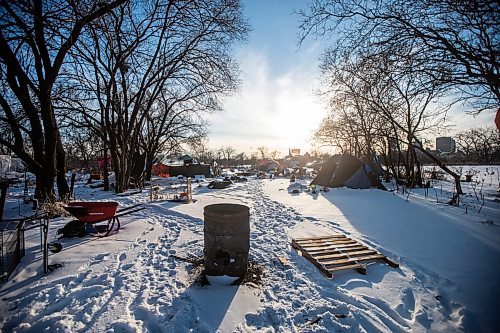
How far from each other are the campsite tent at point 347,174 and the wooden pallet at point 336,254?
40.6ft

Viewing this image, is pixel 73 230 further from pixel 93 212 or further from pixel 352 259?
pixel 352 259

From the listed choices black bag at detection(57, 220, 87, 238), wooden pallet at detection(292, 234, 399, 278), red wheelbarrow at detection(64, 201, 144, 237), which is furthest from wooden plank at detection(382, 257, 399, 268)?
black bag at detection(57, 220, 87, 238)

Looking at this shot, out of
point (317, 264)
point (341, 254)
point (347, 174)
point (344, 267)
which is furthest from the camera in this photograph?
point (347, 174)

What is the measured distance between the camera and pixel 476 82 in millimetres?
6000

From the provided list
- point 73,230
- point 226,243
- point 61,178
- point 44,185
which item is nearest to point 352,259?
point 226,243

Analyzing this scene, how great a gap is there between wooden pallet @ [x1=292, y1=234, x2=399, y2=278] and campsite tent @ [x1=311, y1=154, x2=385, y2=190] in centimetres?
1238

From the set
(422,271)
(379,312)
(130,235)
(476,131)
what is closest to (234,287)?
(379,312)

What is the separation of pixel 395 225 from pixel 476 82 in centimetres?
420

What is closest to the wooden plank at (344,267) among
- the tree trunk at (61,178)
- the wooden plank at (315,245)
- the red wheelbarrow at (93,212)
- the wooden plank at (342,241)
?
the wooden plank at (315,245)

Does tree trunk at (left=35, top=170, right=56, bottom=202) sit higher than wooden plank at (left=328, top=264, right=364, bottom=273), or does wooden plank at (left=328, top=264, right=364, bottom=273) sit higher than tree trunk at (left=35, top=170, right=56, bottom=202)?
tree trunk at (left=35, top=170, right=56, bottom=202)

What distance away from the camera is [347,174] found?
17.9m

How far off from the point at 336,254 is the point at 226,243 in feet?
7.86

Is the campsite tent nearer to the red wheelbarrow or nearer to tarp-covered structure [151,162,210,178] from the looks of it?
the red wheelbarrow

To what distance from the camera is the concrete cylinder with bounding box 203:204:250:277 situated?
382 centimetres
